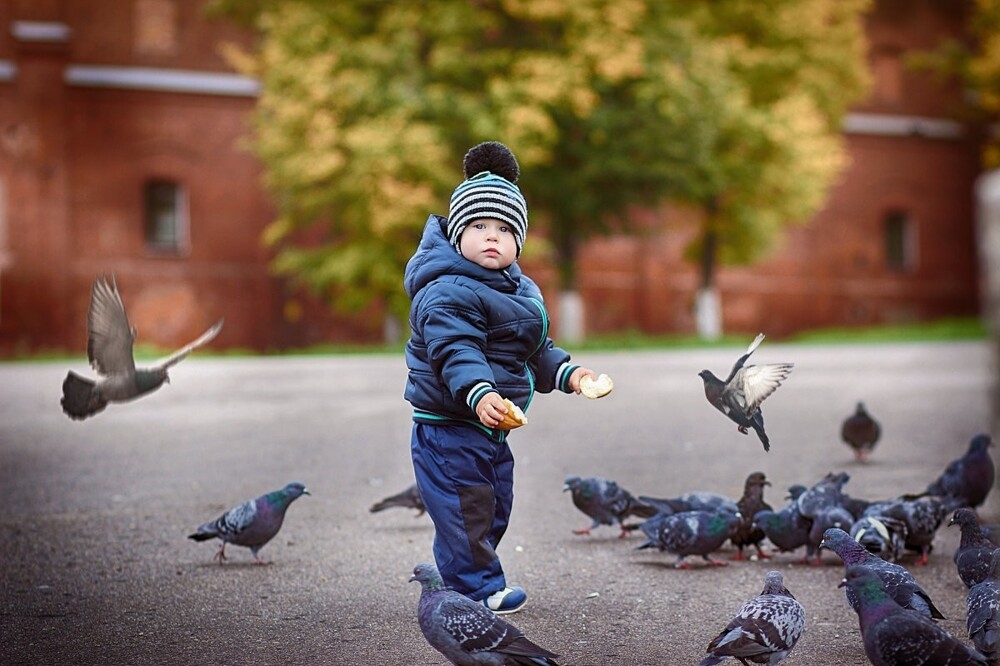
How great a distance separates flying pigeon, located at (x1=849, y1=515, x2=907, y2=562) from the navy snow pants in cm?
156

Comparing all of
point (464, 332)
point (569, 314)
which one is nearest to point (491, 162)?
point (464, 332)

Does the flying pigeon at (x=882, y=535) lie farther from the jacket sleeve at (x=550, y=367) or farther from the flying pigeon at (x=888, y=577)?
the jacket sleeve at (x=550, y=367)

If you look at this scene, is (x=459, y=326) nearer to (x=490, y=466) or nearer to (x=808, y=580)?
(x=490, y=466)

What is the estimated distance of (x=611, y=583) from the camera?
538 cm

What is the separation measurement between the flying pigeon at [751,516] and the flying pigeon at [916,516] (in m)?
0.50

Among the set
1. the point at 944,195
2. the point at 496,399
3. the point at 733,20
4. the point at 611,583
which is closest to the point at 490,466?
the point at 496,399

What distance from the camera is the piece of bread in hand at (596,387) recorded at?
175 inches

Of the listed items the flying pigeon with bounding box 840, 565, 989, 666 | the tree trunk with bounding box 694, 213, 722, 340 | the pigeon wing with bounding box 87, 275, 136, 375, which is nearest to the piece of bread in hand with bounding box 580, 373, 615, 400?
the flying pigeon with bounding box 840, 565, 989, 666

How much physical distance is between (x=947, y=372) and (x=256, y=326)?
18703mm

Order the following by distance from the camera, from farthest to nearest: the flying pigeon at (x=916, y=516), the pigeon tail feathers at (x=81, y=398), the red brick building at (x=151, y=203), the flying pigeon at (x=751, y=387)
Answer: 1. the red brick building at (x=151, y=203)
2. the flying pigeon at (x=916, y=516)
3. the pigeon tail feathers at (x=81, y=398)
4. the flying pigeon at (x=751, y=387)

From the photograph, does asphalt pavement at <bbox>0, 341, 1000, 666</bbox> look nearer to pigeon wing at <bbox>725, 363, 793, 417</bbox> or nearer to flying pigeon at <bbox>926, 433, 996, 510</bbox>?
flying pigeon at <bbox>926, 433, 996, 510</bbox>

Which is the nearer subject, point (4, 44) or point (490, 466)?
point (490, 466)

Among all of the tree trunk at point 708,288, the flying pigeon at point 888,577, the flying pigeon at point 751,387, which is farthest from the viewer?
the tree trunk at point 708,288

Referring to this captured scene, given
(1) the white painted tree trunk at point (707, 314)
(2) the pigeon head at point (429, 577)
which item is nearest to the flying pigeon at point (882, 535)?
(2) the pigeon head at point (429, 577)
